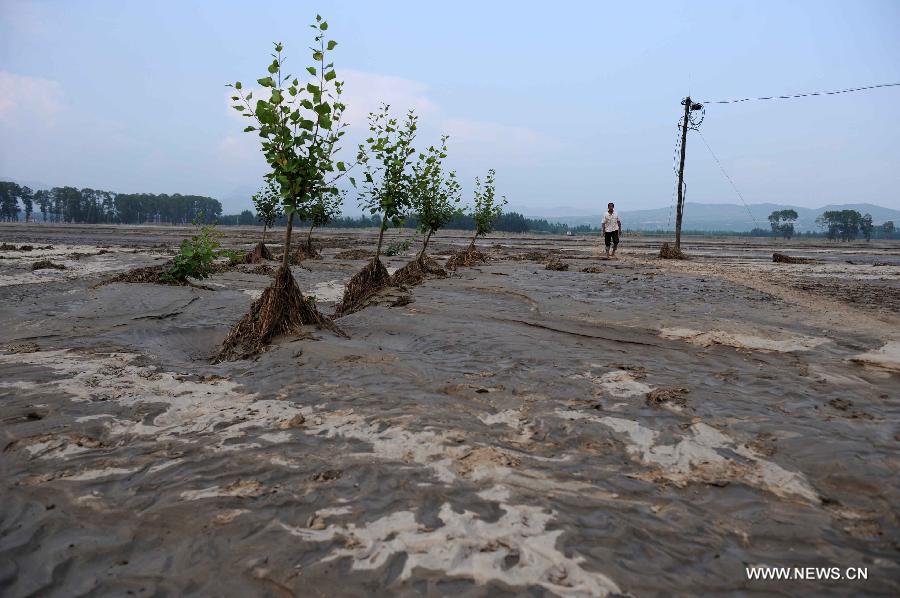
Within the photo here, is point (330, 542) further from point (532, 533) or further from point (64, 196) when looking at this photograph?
point (64, 196)

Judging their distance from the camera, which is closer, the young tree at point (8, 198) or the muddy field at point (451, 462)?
the muddy field at point (451, 462)

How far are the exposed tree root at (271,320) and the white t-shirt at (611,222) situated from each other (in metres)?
18.2

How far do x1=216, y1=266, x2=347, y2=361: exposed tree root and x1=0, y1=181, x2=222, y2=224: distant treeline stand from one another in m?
116

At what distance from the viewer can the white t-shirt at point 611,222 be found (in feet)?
76.2

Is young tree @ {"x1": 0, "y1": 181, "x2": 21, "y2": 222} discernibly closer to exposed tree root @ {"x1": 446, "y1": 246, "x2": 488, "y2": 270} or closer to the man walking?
exposed tree root @ {"x1": 446, "y1": 246, "x2": 488, "y2": 270}

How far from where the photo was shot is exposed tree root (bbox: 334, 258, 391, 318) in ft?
34.4

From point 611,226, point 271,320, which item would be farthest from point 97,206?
point 271,320

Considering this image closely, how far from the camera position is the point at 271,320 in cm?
705

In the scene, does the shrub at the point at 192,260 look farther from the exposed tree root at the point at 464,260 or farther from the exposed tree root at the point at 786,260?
the exposed tree root at the point at 786,260

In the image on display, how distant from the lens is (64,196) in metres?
115

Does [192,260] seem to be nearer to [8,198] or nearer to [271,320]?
[271,320]

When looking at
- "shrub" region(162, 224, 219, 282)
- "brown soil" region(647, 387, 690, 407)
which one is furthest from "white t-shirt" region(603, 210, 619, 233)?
"brown soil" region(647, 387, 690, 407)

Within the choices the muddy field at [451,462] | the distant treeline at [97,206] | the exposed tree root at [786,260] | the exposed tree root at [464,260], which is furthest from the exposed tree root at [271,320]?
the distant treeline at [97,206]

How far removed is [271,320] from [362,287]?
14.5 feet
